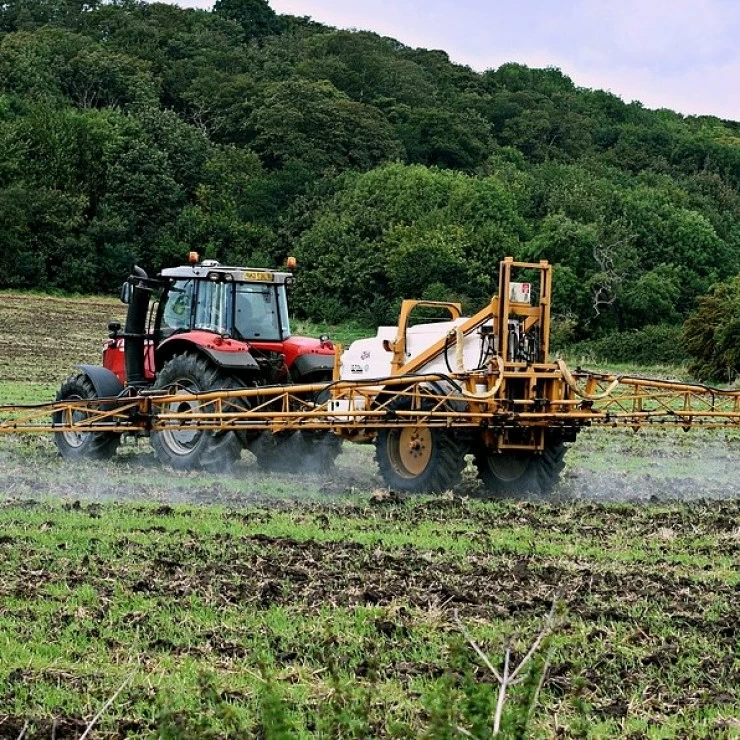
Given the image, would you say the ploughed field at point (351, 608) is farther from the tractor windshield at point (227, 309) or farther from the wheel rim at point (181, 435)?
the tractor windshield at point (227, 309)

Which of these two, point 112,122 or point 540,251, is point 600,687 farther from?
point 112,122

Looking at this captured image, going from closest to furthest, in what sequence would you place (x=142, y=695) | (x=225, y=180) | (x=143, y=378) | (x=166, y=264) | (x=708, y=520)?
(x=142, y=695) → (x=708, y=520) → (x=143, y=378) → (x=166, y=264) → (x=225, y=180)

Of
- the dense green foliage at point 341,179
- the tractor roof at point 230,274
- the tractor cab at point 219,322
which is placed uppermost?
the dense green foliage at point 341,179

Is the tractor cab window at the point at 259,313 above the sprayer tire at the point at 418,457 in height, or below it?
above

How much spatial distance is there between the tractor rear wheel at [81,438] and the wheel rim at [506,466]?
4.76 m

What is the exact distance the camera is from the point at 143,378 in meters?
16.2

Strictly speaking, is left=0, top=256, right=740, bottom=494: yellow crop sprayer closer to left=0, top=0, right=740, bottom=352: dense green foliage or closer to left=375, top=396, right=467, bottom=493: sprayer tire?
left=375, top=396, right=467, bottom=493: sprayer tire

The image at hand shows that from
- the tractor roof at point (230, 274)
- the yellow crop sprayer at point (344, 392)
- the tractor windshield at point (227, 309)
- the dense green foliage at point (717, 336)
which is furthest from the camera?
the dense green foliage at point (717, 336)

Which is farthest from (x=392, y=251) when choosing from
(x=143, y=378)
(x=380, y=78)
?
(x=143, y=378)

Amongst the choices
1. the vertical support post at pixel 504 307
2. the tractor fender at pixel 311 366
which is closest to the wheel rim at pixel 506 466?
the vertical support post at pixel 504 307

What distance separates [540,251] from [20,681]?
172 feet

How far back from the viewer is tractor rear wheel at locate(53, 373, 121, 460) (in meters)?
16.1

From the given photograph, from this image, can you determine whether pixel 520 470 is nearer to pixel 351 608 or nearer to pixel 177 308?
pixel 177 308

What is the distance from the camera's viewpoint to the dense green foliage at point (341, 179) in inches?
2266
